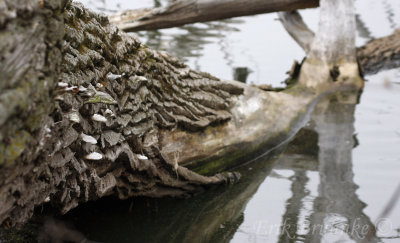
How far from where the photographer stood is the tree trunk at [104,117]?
130 centimetres

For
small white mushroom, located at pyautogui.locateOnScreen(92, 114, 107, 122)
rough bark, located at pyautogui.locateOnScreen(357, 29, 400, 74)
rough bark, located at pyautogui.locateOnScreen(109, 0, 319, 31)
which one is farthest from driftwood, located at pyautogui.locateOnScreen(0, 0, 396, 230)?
rough bark, located at pyautogui.locateOnScreen(357, 29, 400, 74)

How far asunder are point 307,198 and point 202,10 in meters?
3.00

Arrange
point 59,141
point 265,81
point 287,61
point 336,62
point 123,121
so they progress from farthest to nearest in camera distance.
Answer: point 287,61, point 265,81, point 336,62, point 123,121, point 59,141

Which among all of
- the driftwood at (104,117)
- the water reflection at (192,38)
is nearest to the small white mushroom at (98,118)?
the driftwood at (104,117)

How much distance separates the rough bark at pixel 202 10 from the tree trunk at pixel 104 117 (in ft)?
4.56

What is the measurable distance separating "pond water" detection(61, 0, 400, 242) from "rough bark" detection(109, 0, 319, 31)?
1318 millimetres

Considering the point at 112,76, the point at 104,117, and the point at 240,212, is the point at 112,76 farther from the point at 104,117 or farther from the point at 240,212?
the point at 240,212

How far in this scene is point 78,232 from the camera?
8.30ft

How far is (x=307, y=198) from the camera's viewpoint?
9.86 ft

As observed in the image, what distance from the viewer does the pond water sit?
2.57m

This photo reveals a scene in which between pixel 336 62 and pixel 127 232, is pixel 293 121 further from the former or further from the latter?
pixel 127 232

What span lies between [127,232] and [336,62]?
352 centimetres

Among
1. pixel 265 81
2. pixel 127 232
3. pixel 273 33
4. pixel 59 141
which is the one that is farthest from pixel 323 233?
pixel 273 33

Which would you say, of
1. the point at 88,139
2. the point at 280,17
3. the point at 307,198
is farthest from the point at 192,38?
the point at 88,139
